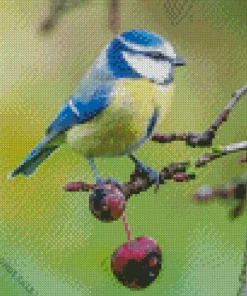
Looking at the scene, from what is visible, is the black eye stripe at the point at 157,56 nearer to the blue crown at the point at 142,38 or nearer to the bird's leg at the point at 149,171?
the blue crown at the point at 142,38

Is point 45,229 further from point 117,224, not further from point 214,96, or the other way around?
point 214,96

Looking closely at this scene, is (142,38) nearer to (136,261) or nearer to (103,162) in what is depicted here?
(103,162)

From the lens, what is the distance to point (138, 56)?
1.03 m

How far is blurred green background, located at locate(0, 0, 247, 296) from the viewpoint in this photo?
1031mm

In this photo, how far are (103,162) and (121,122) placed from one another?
0.08m

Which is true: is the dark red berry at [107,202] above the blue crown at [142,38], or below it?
below

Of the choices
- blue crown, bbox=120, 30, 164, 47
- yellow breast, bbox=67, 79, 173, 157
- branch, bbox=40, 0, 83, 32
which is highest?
branch, bbox=40, 0, 83, 32

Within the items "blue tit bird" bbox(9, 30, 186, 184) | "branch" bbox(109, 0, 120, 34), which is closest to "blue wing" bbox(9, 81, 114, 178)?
"blue tit bird" bbox(9, 30, 186, 184)

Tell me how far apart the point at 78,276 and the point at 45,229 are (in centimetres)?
10

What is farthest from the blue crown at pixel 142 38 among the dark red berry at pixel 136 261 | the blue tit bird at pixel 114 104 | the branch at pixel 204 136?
the dark red berry at pixel 136 261

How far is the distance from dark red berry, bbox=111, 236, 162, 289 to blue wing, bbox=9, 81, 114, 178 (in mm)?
192

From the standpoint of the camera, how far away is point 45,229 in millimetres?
1068

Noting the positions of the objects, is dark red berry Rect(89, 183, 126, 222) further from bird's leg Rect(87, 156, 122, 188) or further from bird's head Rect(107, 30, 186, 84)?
bird's head Rect(107, 30, 186, 84)

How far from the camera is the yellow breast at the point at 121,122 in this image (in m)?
1.02
